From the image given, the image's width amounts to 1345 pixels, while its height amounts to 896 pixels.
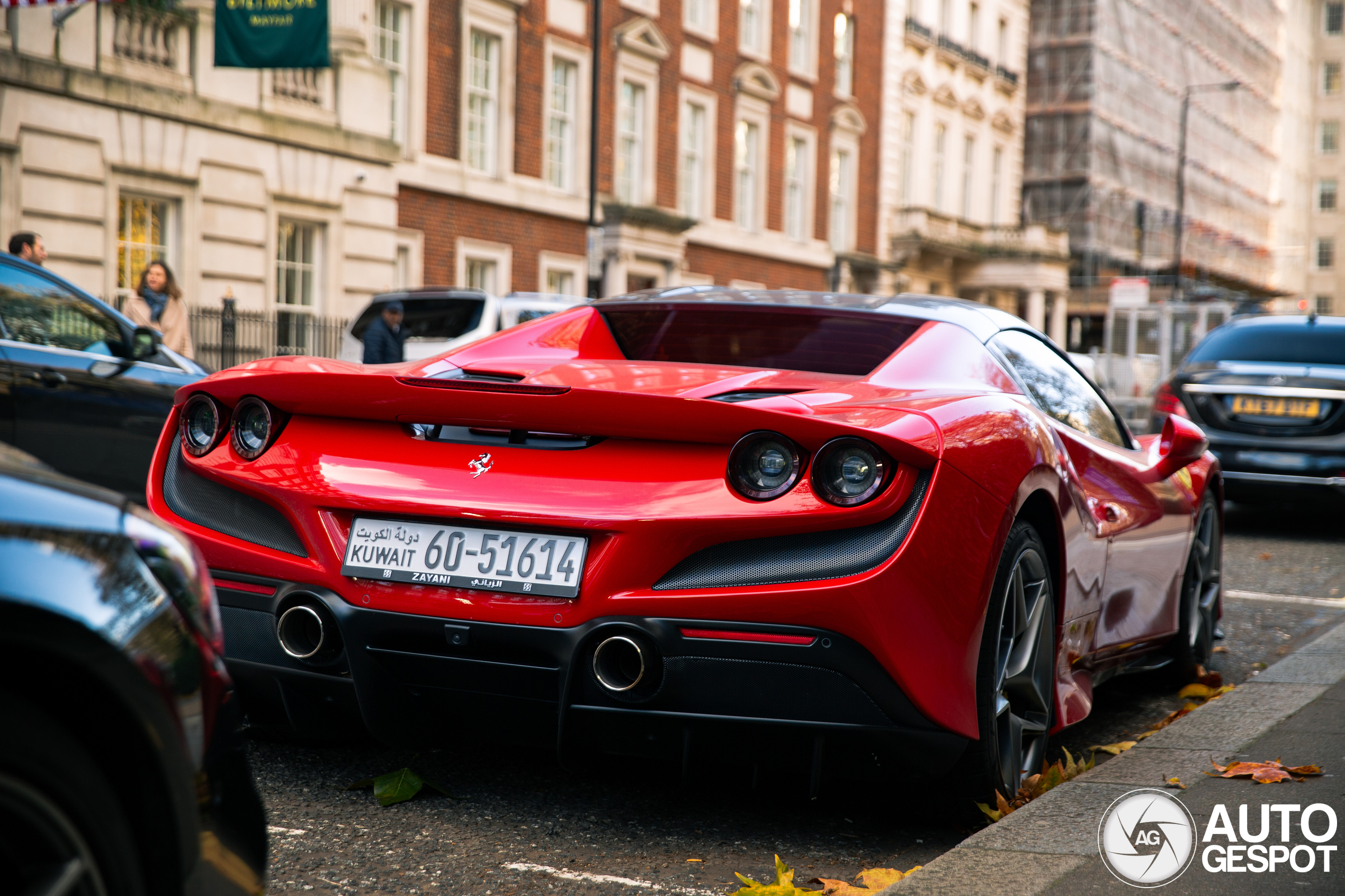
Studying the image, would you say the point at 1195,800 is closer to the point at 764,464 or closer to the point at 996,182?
the point at 764,464

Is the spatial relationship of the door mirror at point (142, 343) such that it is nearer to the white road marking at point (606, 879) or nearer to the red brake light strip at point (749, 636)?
the white road marking at point (606, 879)

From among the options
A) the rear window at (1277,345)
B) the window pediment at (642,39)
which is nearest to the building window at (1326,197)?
the window pediment at (642,39)

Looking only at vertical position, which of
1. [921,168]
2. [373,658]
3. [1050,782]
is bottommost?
[1050,782]

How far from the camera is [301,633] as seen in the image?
10.7ft

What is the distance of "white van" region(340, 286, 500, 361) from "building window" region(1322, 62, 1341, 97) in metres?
97.8

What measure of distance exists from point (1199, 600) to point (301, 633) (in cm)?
358

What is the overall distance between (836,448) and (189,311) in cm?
1718

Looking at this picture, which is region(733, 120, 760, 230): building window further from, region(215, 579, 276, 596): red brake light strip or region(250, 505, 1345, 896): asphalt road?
region(215, 579, 276, 596): red brake light strip

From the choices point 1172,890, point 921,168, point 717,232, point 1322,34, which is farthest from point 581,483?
point 1322,34

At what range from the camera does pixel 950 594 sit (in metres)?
3.12

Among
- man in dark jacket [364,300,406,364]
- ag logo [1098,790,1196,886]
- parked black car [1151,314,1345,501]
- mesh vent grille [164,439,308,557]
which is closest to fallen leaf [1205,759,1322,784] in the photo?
ag logo [1098,790,1196,886]

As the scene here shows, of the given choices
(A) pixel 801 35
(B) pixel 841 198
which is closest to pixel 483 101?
(A) pixel 801 35

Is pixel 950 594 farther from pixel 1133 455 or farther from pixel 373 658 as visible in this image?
pixel 1133 455

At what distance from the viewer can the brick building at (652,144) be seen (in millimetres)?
25297
